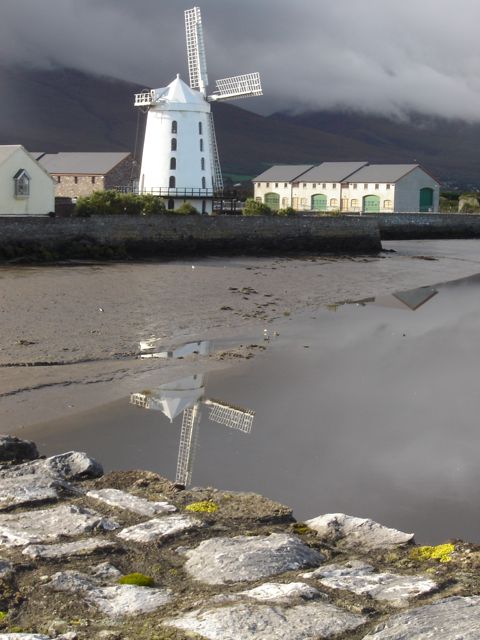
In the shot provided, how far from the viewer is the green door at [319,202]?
8019 cm

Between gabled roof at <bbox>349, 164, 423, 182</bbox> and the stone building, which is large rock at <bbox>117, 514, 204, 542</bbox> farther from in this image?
gabled roof at <bbox>349, 164, 423, 182</bbox>

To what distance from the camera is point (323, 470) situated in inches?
407

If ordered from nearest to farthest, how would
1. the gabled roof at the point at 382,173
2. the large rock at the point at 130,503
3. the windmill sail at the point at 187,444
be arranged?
1. the large rock at the point at 130,503
2. the windmill sail at the point at 187,444
3. the gabled roof at the point at 382,173

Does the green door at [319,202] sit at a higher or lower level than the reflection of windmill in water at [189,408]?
higher

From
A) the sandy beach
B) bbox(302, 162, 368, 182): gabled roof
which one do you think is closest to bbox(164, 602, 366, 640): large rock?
the sandy beach

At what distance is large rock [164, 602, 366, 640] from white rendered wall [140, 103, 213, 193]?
49691mm

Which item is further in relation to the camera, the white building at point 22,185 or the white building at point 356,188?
the white building at point 356,188

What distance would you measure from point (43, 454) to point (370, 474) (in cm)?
401

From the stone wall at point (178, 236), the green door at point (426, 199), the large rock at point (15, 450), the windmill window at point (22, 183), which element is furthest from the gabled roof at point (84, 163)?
the large rock at point (15, 450)

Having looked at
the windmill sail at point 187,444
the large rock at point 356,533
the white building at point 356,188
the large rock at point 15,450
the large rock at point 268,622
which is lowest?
the windmill sail at point 187,444

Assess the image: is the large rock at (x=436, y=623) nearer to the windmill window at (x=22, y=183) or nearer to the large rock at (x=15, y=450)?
the large rock at (x=15, y=450)

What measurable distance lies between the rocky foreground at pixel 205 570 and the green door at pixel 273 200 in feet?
252

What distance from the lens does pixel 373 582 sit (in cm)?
600

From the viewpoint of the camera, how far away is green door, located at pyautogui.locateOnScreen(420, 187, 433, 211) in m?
78.5
